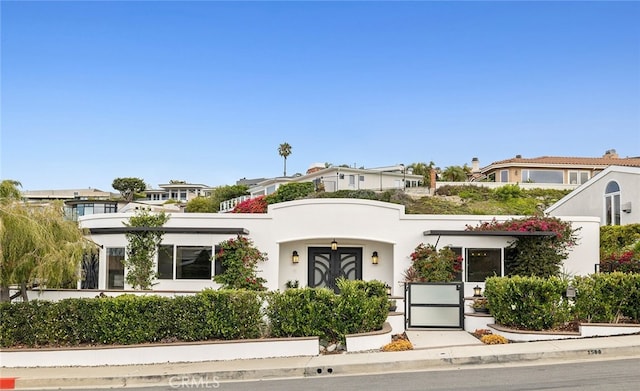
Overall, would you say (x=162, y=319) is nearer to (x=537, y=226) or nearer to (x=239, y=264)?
(x=239, y=264)

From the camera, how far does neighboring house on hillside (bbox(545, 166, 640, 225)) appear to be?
25.8 m

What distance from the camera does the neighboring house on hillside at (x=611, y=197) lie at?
84.5 feet

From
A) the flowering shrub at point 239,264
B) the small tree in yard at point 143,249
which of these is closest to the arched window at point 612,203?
the flowering shrub at point 239,264

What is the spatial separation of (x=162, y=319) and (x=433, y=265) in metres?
8.84

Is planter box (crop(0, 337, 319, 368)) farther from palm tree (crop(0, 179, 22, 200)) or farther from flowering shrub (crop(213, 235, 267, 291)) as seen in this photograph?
flowering shrub (crop(213, 235, 267, 291))

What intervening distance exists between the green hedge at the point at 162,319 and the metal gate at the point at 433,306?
289 cm

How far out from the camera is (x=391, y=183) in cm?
6291

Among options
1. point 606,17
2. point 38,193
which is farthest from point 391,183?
point 38,193

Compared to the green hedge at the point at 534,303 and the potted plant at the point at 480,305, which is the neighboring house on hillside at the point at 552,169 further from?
the green hedge at the point at 534,303

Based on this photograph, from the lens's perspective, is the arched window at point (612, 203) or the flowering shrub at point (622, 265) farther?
the arched window at point (612, 203)

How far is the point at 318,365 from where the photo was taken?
11.9 meters

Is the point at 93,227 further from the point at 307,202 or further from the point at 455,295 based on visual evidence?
the point at 455,295

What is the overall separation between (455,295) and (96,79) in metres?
14.2
